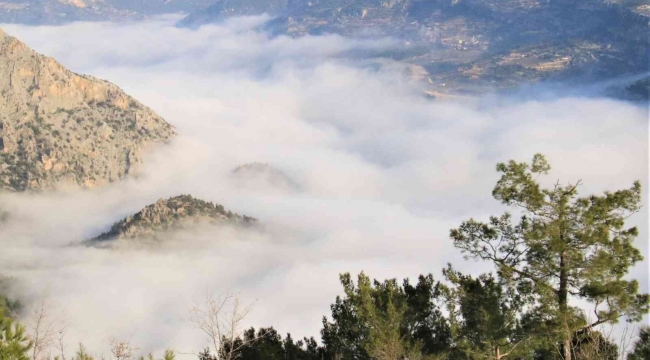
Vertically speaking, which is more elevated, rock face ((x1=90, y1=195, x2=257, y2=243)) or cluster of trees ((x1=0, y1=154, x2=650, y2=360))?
rock face ((x1=90, y1=195, x2=257, y2=243))

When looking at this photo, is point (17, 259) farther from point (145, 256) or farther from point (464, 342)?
point (464, 342)

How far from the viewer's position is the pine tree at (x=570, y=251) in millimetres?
27516

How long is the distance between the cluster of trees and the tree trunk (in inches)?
1.9

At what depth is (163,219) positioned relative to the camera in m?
179

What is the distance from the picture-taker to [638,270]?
14100 cm

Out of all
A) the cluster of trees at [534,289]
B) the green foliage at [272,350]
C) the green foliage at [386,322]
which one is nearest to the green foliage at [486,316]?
the cluster of trees at [534,289]

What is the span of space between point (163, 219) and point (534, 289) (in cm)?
16179

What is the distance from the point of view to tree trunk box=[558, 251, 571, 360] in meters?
27.4

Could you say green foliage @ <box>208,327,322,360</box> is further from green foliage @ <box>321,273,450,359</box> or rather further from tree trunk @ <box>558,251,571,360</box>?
tree trunk @ <box>558,251,571,360</box>

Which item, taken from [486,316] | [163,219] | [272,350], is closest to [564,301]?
[486,316]

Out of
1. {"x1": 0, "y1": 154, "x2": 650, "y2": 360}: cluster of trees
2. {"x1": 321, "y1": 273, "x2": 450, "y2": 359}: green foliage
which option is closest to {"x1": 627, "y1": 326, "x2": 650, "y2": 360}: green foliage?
{"x1": 0, "y1": 154, "x2": 650, "y2": 360}: cluster of trees

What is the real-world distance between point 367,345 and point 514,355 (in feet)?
24.8

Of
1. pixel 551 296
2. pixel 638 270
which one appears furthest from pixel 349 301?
pixel 638 270

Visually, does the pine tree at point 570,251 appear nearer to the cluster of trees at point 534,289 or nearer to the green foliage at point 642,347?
the cluster of trees at point 534,289
